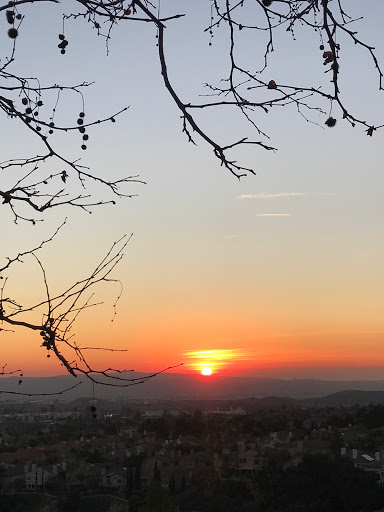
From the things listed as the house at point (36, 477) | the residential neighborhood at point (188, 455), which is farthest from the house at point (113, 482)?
the house at point (36, 477)

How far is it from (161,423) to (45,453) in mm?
8415

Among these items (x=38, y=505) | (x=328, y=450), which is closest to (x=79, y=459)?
(x=38, y=505)

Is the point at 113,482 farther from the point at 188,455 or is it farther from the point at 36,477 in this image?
the point at 188,455

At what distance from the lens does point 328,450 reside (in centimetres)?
2512

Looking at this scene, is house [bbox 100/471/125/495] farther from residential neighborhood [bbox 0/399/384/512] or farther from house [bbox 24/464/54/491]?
house [bbox 24/464/54/491]

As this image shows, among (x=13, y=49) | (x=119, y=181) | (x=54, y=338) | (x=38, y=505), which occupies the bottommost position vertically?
(x=38, y=505)

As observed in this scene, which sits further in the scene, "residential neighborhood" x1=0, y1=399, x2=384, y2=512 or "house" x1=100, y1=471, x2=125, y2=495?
"house" x1=100, y1=471, x2=125, y2=495

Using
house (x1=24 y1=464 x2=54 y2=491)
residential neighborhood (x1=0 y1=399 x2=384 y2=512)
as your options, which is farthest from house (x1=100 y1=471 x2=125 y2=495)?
house (x1=24 y1=464 x2=54 y2=491)

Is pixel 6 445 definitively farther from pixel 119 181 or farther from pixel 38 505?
pixel 119 181

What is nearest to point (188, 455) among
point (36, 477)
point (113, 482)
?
point (113, 482)

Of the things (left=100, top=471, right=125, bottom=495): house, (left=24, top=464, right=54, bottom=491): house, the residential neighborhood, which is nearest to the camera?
the residential neighborhood

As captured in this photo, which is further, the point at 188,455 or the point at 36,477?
the point at 188,455

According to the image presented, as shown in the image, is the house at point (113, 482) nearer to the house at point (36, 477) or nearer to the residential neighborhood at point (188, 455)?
the residential neighborhood at point (188, 455)

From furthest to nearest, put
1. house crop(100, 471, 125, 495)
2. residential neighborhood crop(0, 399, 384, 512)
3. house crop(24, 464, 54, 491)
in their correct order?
house crop(24, 464, 54, 491) < house crop(100, 471, 125, 495) < residential neighborhood crop(0, 399, 384, 512)
